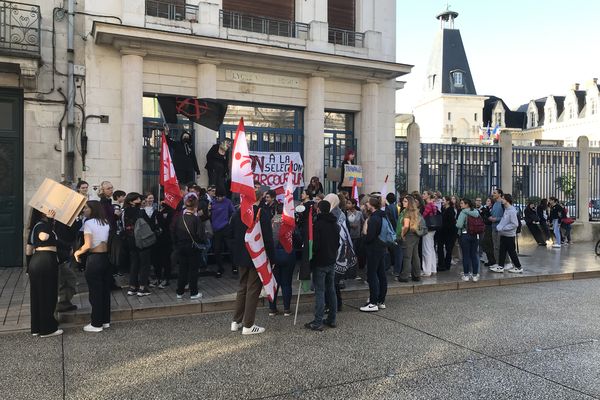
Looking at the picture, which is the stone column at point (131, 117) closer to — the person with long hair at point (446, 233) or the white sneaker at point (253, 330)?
the white sneaker at point (253, 330)

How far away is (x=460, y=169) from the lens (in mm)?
16406

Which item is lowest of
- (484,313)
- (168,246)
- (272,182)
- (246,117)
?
(484,313)

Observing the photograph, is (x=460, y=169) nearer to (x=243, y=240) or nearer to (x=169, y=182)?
(x=169, y=182)

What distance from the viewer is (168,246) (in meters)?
9.23

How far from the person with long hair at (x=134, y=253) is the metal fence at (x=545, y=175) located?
1311 cm

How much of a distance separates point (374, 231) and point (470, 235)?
3498mm

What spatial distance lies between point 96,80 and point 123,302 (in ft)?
18.7

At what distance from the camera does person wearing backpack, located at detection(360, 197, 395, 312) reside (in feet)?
25.5

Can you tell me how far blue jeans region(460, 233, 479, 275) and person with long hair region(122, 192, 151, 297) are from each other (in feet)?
20.5

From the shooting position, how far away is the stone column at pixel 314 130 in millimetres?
13297

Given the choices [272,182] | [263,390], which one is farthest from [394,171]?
[263,390]

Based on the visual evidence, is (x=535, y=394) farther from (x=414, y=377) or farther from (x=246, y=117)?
(x=246, y=117)

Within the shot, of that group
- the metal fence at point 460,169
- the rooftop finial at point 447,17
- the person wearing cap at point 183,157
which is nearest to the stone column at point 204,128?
the person wearing cap at point 183,157

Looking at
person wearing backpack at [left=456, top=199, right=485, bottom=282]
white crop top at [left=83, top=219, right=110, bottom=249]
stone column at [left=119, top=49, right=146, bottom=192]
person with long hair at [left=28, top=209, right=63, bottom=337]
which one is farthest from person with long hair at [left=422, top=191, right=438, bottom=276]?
person with long hair at [left=28, top=209, right=63, bottom=337]
